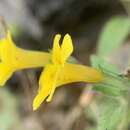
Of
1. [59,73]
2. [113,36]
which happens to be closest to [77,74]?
[59,73]

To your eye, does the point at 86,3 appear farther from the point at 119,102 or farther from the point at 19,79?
the point at 119,102

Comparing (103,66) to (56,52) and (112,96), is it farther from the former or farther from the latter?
(56,52)

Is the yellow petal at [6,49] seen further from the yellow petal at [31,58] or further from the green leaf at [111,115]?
the green leaf at [111,115]

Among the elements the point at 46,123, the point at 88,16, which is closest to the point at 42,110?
the point at 46,123

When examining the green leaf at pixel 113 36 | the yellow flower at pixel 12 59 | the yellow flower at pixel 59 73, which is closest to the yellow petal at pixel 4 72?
the yellow flower at pixel 12 59

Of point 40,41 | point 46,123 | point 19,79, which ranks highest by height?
point 40,41

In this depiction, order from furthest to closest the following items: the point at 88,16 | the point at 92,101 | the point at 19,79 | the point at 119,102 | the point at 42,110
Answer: the point at 88,16
the point at 19,79
the point at 42,110
the point at 92,101
the point at 119,102

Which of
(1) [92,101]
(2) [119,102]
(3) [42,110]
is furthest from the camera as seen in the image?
(3) [42,110]
